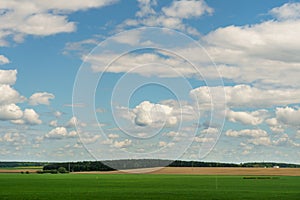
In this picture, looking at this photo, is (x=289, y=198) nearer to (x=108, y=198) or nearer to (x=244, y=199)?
(x=244, y=199)

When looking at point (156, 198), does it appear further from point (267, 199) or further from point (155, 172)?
point (155, 172)

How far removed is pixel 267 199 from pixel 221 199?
510cm

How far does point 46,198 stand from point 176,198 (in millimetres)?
13926

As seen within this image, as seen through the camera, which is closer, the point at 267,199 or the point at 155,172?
the point at 267,199

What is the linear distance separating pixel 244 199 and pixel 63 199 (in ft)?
61.6

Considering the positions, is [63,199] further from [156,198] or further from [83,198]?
[156,198]

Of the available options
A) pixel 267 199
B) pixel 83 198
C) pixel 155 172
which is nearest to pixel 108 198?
pixel 83 198

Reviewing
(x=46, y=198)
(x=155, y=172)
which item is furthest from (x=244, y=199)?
(x=155, y=172)

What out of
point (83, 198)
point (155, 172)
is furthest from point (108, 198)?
point (155, 172)

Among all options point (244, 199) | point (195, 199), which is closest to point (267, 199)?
point (244, 199)

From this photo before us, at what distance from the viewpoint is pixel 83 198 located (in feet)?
175

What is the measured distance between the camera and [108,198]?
5403 centimetres

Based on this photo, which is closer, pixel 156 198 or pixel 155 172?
pixel 156 198

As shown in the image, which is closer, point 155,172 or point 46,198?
point 46,198
